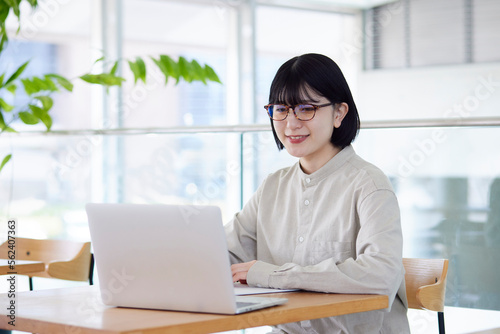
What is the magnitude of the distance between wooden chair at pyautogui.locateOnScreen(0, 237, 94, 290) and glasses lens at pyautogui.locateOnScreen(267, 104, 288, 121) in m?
1.05

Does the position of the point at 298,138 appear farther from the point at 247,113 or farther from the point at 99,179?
the point at 247,113

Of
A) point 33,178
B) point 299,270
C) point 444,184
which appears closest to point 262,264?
point 299,270

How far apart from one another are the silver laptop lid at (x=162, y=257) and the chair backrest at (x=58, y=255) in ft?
3.69

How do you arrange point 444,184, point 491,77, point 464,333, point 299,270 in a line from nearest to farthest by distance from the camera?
point 299,270 → point 464,333 → point 444,184 → point 491,77

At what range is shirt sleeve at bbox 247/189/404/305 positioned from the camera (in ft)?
4.58

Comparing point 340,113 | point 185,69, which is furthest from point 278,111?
point 185,69

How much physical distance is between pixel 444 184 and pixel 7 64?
12.0 ft

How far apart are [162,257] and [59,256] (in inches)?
57.0

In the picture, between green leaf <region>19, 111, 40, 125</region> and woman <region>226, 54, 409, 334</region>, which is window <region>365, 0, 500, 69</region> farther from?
woman <region>226, 54, 409, 334</region>

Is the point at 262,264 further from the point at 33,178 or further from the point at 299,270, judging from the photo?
the point at 33,178

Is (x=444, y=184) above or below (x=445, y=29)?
below

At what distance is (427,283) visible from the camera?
5.91 feet

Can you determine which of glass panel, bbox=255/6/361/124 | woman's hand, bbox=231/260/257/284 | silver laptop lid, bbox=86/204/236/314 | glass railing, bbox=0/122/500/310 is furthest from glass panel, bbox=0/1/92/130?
silver laptop lid, bbox=86/204/236/314

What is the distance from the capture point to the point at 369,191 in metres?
1.54
